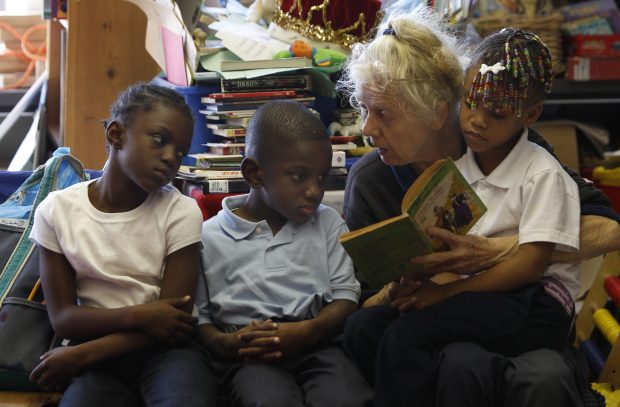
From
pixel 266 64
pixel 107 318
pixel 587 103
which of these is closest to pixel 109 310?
pixel 107 318

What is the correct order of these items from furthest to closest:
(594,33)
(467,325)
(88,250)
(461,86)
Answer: (594,33) → (461,86) → (88,250) → (467,325)

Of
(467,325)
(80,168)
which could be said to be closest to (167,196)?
(80,168)

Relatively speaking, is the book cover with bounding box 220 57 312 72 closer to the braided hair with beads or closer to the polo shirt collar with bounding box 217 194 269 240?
the polo shirt collar with bounding box 217 194 269 240

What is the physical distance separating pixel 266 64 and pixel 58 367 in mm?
1008

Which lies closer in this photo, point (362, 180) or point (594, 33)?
point (362, 180)

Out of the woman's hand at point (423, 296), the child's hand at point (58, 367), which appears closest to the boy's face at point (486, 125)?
the woman's hand at point (423, 296)

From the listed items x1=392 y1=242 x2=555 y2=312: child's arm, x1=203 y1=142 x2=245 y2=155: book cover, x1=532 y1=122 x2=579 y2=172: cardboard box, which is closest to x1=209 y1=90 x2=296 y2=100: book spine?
x1=203 y1=142 x2=245 y2=155: book cover

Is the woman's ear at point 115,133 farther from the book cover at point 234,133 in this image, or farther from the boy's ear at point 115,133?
the book cover at point 234,133

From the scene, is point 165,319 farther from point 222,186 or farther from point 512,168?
point 512,168

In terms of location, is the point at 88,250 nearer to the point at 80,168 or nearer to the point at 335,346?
the point at 80,168

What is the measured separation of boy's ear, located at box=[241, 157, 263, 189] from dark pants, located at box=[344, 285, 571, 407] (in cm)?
44

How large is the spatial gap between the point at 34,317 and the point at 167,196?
361 millimetres

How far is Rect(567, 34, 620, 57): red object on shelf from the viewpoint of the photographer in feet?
9.88

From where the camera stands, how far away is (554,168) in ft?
5.17
